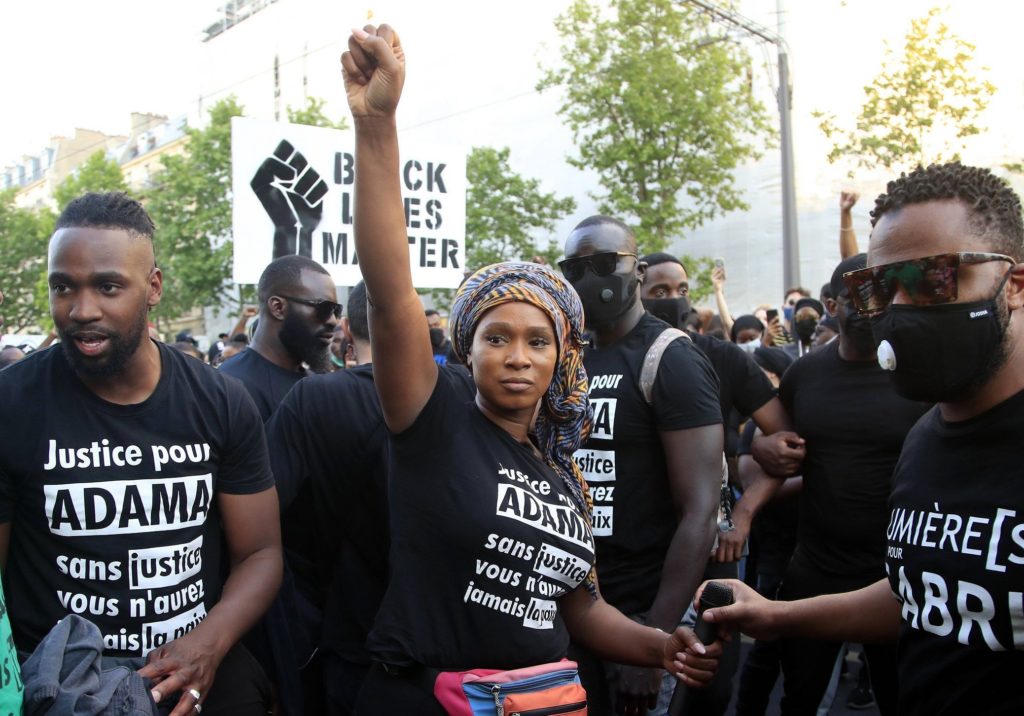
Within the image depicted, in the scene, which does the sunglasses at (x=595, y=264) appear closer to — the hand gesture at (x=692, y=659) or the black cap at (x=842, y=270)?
the black cap at (x=842, y=270)

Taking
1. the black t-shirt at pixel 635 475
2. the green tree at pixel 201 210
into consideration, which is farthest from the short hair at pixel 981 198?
the green tree at pixel 201 210

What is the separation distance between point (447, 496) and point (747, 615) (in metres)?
0.92

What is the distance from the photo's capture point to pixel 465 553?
2021mm

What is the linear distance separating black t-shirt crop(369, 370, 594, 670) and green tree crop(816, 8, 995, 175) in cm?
1344

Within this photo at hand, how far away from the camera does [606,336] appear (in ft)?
11.6

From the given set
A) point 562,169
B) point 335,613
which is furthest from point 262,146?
point 562,169

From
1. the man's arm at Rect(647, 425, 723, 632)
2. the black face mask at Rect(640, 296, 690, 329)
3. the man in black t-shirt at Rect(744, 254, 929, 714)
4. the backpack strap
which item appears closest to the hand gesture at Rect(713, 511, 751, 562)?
the man in black t-shirt at Rect(744, 254, 929, 714)

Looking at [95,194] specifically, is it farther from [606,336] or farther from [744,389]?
[744,389]

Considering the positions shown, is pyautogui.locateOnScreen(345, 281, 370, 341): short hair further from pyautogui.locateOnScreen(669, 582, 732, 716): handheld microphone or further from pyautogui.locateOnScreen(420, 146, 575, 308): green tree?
pyautogui.locateOnScreen(420, 146, 575, 308): green tree

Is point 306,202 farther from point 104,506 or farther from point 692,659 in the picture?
point 692,659

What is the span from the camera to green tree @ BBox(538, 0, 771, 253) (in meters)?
19.1

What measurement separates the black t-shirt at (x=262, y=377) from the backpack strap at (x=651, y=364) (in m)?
1.44

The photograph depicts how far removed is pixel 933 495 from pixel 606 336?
175 cm

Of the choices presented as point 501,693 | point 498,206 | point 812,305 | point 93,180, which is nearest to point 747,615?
point 501,693
